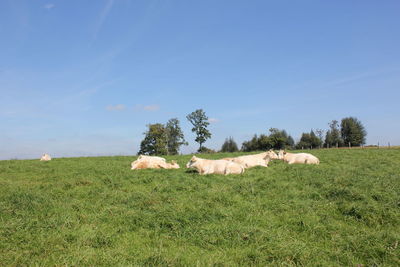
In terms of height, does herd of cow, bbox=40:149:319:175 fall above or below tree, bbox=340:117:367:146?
below

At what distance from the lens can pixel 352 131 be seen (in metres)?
107

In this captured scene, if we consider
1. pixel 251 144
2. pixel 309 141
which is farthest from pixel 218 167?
pixel 309 141

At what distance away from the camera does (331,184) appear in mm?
9258

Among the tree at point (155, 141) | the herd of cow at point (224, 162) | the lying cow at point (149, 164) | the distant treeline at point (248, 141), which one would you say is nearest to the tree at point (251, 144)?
the distant treeline at point (248, 141)

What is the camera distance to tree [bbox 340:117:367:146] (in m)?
105

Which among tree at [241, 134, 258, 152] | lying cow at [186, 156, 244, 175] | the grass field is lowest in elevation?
the grass field

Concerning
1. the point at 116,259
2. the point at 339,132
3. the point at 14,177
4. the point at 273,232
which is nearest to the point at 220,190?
the point at 273,232

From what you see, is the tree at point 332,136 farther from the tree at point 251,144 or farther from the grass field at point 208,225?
the grass field at point 208,225

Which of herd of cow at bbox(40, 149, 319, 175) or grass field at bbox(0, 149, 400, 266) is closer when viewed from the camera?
grass field at bbox(0, 149, 400, 266)

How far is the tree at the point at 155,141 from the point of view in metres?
78.1

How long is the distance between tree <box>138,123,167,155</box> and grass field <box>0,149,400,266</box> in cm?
6833

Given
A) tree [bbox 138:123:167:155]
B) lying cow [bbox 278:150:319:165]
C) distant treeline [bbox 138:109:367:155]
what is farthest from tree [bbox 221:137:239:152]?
lying cow [bbox 278:150:319:165]

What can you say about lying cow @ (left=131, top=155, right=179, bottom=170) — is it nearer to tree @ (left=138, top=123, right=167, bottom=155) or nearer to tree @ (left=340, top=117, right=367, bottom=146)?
tree @ (left=138, top=123, right=167, bottom=155)

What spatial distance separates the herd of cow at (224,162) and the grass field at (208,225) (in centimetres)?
319
